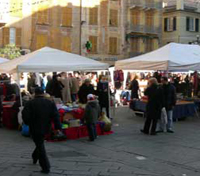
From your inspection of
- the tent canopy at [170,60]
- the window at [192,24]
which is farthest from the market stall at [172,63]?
the window at [192,24]

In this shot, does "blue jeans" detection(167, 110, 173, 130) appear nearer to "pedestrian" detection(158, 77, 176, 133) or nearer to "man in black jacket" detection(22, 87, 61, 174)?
"pedestrian" detection(158, 77, 176, 133)

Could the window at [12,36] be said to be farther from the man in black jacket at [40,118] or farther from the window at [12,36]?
the man in black jacket at [40,118]

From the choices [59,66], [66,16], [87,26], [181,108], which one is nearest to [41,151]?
[59,66]

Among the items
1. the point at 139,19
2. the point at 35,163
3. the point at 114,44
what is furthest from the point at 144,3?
the point at 35,163

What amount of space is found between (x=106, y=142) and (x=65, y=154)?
1.60 metres

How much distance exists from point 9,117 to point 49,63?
6.55ft

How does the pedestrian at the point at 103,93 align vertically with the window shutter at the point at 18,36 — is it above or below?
below

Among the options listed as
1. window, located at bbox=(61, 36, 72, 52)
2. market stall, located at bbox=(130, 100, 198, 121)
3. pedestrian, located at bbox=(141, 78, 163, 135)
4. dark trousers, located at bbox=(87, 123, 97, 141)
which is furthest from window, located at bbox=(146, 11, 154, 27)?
dark trousers, located at bbox=(87, 123, 97, 141)

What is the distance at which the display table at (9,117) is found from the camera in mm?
11469

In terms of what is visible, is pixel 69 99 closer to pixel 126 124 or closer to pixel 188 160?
pixel 126 124

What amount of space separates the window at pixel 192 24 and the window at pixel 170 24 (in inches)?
57.2

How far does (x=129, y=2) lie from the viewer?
131 ft

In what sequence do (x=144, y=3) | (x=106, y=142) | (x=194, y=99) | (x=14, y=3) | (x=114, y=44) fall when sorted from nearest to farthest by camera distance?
(x=106, y=142), (x=194, y=99), (x=14, y=3), (x=114, y=44), (x=144, y=3)

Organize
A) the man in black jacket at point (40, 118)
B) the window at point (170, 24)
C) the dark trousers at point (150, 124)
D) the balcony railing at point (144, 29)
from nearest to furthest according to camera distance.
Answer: the man in black jacket at point (40, 118) → the dark trousers at point (150, 124) → the balcony railing at point (144, 29) → the window at point (170, 24)
